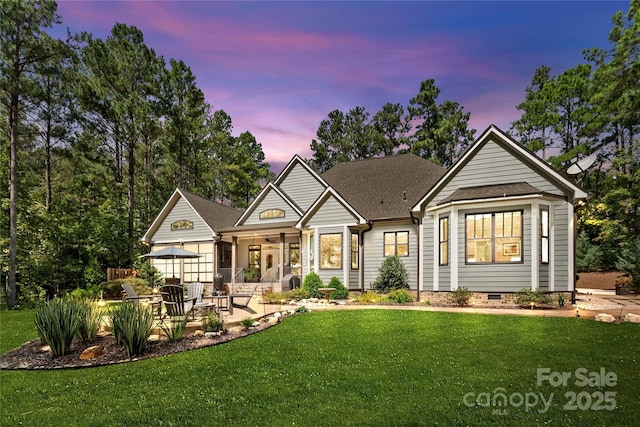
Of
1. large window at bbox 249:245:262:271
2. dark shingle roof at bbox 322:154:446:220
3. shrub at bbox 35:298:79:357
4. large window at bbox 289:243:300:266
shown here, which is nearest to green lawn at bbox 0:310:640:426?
shrub at bbox 35:298:79:357

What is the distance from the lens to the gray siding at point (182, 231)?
23922 mm

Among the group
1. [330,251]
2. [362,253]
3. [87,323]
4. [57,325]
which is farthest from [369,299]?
[57,325]

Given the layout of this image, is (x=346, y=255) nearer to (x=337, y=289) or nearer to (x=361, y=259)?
(x=361, y=259)

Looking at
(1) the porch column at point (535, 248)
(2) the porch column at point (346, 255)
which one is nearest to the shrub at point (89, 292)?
(2) the porch column at point (346, 255)

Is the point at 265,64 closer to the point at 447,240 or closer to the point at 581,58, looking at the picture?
the point at 447,240

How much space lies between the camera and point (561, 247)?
13.3 meters

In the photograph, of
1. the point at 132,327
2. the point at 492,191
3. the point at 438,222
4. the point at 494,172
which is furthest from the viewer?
the point at 438,222

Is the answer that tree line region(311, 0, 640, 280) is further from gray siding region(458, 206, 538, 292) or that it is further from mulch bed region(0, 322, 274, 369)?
mulch bed region(0, 322, 274, 369)

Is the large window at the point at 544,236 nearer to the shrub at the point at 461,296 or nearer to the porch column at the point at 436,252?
the shrub at the point at 461,296

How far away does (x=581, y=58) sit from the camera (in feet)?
102

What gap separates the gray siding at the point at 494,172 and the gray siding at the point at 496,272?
4.68ft

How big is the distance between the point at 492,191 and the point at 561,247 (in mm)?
2944

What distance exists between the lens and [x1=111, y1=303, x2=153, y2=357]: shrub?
7472 mm

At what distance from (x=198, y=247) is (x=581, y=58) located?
3287 cm
